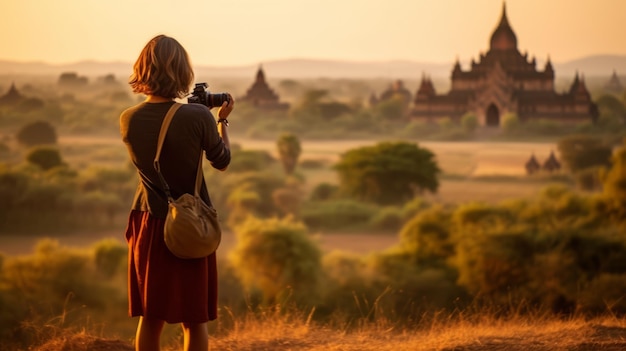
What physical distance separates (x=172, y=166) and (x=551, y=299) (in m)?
9.94

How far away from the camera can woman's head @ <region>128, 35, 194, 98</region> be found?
2.29 m

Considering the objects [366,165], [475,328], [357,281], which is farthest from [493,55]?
[475,328]

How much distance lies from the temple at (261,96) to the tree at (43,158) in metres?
8.39

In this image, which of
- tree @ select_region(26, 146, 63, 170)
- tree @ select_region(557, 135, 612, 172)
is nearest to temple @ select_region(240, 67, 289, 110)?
tree @ select_region(26, 146, 63, 170)

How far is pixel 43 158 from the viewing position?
2414cm

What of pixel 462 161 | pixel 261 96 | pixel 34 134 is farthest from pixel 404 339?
pixel 261 96

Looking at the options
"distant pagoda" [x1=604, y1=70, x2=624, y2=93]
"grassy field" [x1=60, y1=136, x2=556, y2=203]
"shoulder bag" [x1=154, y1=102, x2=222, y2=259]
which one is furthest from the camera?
"distant pagoda" [x1=604, y1=70, x2=624, y2=93]

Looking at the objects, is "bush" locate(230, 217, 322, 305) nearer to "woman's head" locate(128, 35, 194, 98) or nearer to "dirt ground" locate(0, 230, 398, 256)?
"dirt ground" locate(0, 230, 398, 256)

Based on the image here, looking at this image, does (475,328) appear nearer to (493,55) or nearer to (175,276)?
(175,276)

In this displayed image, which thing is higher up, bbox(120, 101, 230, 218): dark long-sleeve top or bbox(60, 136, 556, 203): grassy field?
bbox(120, 101, 230, 218): dark long-sleeve top

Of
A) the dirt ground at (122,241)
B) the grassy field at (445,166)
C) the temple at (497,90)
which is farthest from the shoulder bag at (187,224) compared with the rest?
the temple at (497,90)

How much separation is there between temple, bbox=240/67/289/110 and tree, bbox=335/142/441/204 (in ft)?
20.6

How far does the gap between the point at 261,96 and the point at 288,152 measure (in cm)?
467

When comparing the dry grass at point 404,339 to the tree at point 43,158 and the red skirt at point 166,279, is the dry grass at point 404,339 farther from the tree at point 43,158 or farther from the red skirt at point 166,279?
the tree at point 43,158
